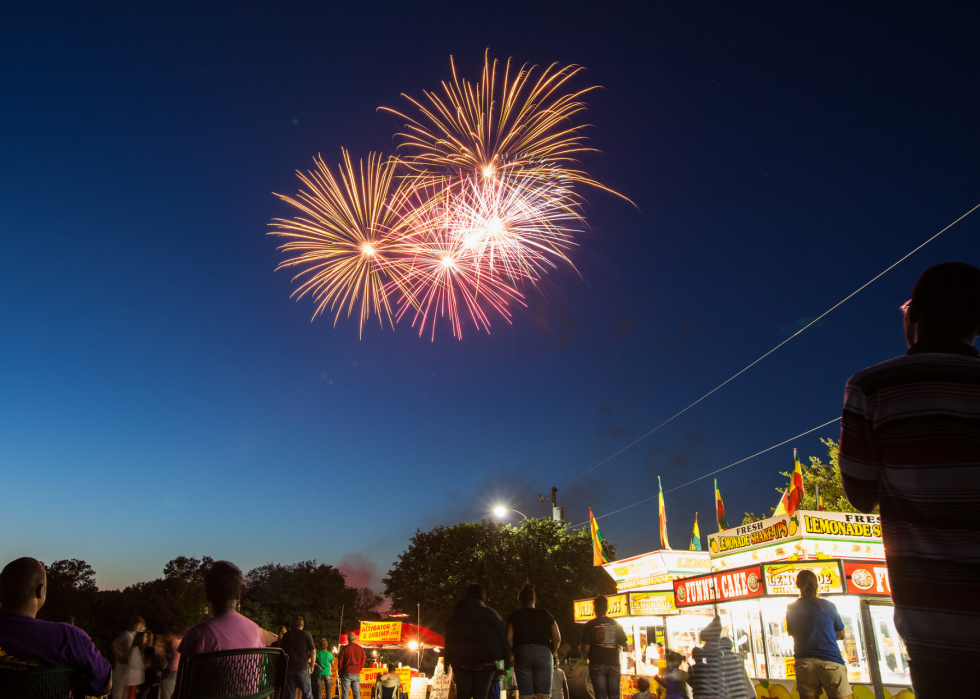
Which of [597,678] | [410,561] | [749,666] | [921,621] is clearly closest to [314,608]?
[410,561]

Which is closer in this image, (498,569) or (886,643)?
(886,643)

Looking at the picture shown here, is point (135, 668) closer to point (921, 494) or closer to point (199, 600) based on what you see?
point (921, 494)

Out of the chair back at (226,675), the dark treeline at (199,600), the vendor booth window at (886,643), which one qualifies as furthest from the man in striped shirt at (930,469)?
the dark treeline at (199,600)

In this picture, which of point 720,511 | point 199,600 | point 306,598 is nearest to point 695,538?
point 720,511

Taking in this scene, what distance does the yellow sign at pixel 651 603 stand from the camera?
16.8m

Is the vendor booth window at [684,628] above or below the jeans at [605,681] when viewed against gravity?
below

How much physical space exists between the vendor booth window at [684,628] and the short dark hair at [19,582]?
1615 cm

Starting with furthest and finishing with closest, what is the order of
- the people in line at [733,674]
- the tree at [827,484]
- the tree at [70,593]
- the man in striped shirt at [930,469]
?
the tree at [70,593], the tree at [827,484], the people in line at [733,674], the man in striped shirt at [930,469]

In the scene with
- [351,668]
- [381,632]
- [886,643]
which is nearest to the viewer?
[886,643]

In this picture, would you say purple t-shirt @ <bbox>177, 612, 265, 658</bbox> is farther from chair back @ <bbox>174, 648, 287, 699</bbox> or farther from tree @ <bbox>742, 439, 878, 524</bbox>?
tree @ <bbox>742, 439, 878, 524</bbox>

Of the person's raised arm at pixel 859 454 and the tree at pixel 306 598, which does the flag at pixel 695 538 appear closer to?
the person's raised arm at pixel 859 454

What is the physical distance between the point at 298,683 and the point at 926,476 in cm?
1106

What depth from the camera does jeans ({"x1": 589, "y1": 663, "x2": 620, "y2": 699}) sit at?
730 centimetres

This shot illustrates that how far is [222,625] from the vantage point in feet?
11.0
